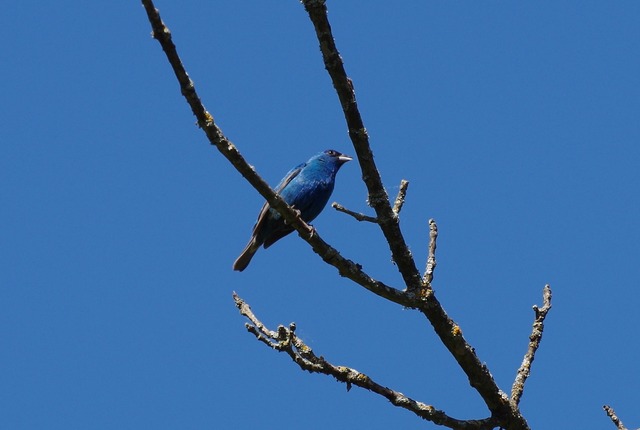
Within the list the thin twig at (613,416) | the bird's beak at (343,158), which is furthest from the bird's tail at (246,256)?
the thin twig at (613,416)

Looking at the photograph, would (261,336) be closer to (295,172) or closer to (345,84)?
(345,84)

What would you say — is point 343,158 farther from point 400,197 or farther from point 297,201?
point 400,197

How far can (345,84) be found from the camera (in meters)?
5.38

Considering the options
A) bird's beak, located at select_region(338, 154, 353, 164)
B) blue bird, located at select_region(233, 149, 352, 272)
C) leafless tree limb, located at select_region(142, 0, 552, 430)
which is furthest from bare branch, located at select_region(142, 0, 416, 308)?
bird's beak, located at select_region(338, 154, 353, 164)

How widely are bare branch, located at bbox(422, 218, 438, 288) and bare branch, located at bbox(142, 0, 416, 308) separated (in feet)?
0.57

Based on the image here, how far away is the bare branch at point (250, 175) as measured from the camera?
15.2 feet

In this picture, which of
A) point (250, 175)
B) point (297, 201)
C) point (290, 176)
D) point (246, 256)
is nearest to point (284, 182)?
point (290, 176)

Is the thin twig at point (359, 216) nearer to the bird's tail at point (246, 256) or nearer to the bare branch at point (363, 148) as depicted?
the bare branch at point (363, 148)

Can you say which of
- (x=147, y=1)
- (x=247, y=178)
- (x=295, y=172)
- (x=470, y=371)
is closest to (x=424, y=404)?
(x=470, y=371)

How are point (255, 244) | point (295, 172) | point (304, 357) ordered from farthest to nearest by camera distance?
1. point (295, 172)
2. point (255, 244)
3. point (304, 357)

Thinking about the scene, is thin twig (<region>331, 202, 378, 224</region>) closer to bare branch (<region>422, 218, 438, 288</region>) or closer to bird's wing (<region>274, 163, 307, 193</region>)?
bare branch (<region>422, 218, 438, 288</region>)

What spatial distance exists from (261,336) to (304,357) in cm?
27

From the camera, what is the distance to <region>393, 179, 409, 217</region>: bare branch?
598 centimetres

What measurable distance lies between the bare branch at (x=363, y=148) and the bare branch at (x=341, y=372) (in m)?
0.62
